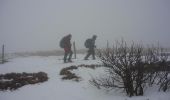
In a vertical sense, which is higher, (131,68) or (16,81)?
(131,68)

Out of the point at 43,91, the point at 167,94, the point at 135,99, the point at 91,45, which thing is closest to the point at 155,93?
the point at 167,94

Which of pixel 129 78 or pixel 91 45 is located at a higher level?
pixel 91 45

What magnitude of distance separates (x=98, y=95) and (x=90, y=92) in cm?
41

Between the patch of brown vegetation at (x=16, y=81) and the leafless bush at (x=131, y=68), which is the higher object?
the leafless bush at (x=131, y=68)

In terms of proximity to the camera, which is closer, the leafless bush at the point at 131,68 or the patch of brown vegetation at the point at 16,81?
the leafless bush at the point at 131,68

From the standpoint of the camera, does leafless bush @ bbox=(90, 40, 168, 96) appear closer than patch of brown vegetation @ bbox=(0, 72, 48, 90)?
Yes

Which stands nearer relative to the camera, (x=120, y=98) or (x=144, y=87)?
(x=120, y=98)

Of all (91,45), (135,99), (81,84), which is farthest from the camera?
(91,45)

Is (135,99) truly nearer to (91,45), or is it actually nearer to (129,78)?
(129,78)

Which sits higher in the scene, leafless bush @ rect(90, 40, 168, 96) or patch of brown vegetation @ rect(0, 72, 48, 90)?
leafless bush @ rect(90, 40, 168, 96)

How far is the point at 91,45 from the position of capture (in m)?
17.4

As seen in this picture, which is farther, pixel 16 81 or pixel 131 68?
pixel 16 81

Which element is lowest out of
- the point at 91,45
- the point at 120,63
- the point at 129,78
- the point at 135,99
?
the point at 135,99

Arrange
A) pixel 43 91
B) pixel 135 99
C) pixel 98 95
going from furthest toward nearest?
pixel 43 91, pixel 98 95, pixel 135 99
